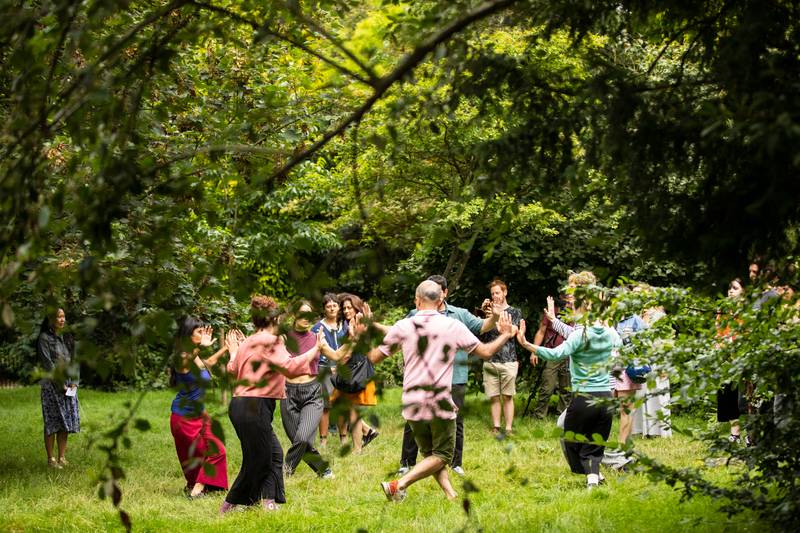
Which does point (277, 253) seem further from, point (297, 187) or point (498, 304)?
point (297, 187)

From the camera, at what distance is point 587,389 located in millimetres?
9852

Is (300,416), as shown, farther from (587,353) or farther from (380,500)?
(587,353)

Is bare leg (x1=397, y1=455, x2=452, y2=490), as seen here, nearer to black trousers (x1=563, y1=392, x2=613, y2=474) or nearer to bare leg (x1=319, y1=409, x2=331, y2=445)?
black trousers (x1=563, y1=392, x2=613, y2=474)

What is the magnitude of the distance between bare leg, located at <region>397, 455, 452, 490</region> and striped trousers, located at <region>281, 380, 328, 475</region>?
1.91 metres

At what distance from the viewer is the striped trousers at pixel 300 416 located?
10742 mm

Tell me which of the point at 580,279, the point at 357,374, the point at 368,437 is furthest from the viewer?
the point at 368,437

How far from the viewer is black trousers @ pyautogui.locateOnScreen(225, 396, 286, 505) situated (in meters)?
9.24

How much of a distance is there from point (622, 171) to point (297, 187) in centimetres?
1351

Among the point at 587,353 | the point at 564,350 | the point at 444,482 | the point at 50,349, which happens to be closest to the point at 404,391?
the point at 444,482

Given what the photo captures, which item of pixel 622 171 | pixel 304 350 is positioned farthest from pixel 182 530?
pixel 622 171

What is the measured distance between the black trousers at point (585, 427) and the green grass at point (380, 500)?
231mm

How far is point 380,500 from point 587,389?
232cm

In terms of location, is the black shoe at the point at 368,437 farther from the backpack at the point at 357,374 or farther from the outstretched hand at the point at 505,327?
the outstretched hand at the point at 505,327

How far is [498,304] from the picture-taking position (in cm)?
1299
